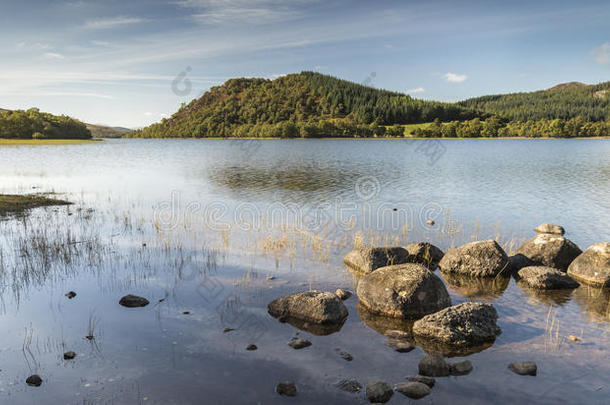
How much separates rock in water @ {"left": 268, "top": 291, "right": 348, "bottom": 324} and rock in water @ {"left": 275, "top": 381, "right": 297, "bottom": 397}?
352 centimetres

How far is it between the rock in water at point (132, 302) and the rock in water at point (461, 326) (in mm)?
9135

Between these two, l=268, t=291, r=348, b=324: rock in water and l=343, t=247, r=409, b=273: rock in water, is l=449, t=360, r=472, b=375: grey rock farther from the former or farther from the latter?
l=343, t=247, r=409, b=273: rock in water

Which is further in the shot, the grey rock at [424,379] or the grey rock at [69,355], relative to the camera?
the grey rock at [69,355]

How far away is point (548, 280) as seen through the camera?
52.9 ft

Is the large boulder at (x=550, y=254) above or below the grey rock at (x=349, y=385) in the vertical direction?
above

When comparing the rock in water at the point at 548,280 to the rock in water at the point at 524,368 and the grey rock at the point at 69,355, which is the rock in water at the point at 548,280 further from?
the grey rock at the point at 69,355

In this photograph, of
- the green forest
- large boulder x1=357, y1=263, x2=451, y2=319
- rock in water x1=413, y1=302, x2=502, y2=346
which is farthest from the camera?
the green forest

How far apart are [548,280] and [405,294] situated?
6.87 meters

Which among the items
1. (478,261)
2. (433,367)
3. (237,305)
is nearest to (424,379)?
(433,367)

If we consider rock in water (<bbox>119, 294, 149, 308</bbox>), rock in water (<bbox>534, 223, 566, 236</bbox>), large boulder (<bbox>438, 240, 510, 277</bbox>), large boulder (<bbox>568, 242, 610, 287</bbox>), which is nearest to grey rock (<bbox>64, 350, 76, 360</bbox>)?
rock in water (<bbox>119, 294, 149, 308</bbox>)

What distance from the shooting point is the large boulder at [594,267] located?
1649 cm

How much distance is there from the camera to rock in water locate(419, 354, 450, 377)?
10016 millimetres

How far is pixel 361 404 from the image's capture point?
894 cm

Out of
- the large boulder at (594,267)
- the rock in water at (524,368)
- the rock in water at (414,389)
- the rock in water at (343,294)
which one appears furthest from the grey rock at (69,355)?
the large boulder at (594,267)
